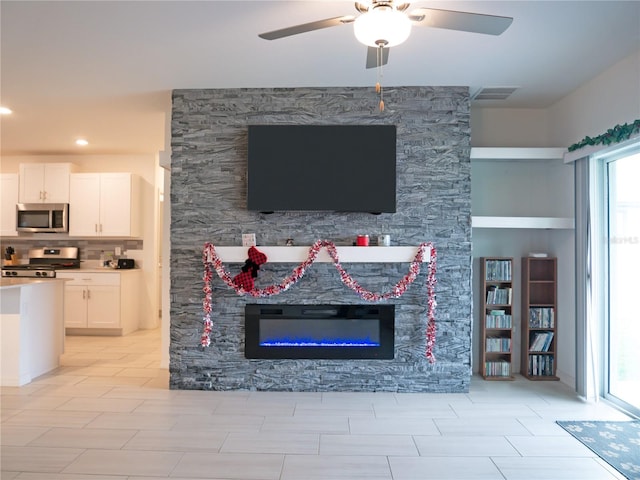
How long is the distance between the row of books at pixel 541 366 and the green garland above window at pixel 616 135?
206 cm

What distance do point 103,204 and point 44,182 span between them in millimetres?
914

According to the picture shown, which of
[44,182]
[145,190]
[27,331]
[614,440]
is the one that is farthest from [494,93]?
[44,182]

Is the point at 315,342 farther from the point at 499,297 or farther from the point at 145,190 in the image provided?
the point at 145,190

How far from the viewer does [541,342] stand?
4.57 metres

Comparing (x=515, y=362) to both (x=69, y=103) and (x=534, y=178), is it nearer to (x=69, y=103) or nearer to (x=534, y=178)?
(x=534, y=178)

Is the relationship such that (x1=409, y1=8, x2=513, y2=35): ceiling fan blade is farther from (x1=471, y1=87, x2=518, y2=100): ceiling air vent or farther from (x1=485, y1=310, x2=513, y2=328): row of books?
(x1=485, y1=310, x2=513, y2=328): row of books

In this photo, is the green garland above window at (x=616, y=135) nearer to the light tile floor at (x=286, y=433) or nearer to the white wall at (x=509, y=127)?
the white wall at (x=509, y=127)

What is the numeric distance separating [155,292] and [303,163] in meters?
4.25

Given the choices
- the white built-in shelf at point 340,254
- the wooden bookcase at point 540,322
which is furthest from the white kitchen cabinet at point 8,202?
the wooden bookcase at point 540,322

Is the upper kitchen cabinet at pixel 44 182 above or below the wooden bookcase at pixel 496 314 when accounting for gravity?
above

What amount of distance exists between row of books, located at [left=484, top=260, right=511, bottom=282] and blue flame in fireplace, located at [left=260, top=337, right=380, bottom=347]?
52.4 inches

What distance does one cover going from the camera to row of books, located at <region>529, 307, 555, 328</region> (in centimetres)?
455

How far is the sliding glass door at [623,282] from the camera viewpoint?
3684 mm

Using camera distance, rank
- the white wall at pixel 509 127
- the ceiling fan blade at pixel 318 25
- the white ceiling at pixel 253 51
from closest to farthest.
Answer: the ceiling fan blade at pixel 318 25 < the white ceiling at pixel 253 51 < the white wall at pixel 509 127
